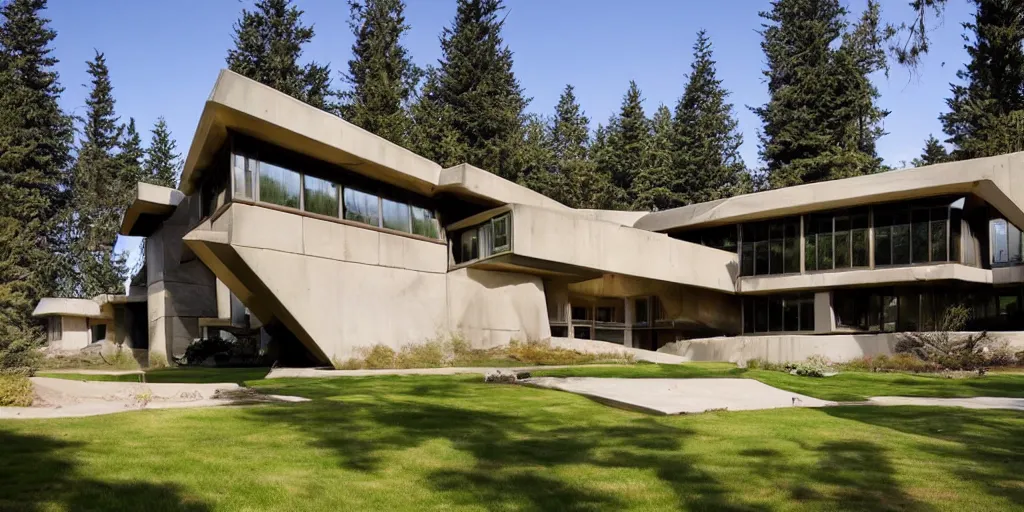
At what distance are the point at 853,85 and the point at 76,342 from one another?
50.1 metres

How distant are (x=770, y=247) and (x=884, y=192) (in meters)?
5.80

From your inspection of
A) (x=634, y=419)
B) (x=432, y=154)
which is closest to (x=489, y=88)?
(x=432, y=154)

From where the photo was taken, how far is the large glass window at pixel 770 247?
3262cm

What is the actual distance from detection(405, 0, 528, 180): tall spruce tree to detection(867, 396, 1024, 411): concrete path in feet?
115

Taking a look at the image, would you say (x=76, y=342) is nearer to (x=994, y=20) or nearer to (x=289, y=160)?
(x=289, y=160)

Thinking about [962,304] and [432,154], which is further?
[432,154]

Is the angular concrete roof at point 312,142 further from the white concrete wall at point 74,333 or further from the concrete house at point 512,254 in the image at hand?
the white concrete wall at point 74,333

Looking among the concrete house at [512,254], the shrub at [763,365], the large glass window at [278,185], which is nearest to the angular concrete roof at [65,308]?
the concrete house at [512,254]

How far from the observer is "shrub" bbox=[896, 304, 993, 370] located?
2264cm

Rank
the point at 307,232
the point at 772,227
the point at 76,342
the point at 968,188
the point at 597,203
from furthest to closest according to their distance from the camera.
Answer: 1. the point at 597,203
2. the point at 76,342
3. the point at 772,227
4. the point at 968,188
5. the point at 307,232

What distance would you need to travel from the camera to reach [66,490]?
5770 mm

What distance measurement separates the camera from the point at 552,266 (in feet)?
92.8

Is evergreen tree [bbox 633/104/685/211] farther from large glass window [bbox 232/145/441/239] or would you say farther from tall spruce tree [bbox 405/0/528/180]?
large glass window [bbox 232/145/441/239]

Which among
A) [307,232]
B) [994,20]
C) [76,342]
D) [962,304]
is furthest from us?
[76,342]
